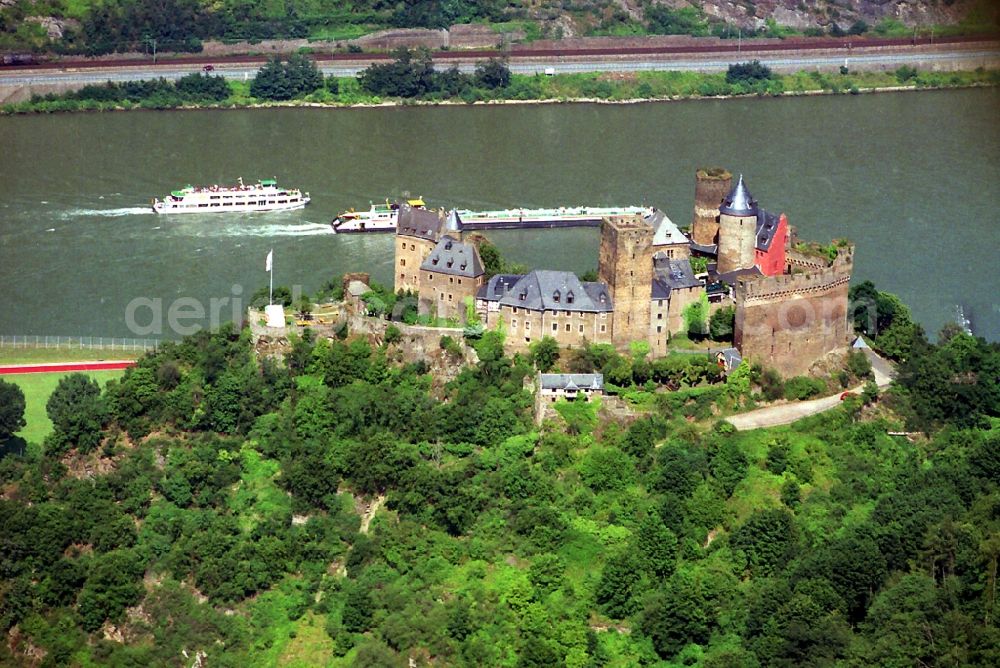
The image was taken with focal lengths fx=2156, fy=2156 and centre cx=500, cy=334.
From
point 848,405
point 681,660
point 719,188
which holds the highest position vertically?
point 719,188

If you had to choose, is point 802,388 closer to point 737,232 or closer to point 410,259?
point 737,232

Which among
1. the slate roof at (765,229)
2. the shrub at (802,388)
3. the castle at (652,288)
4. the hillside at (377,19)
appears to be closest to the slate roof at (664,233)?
the castle at (652,288)

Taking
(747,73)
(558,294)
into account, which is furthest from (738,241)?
(747,73)

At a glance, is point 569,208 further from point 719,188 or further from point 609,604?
point 609,604

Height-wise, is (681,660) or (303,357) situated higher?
(303,357)

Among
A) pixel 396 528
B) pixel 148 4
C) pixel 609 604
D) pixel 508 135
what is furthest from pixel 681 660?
pixel 148 4

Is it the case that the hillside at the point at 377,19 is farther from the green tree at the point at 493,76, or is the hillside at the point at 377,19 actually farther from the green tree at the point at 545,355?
the green tree at the point at 545,355

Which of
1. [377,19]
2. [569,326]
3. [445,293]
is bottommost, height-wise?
[569,326]
